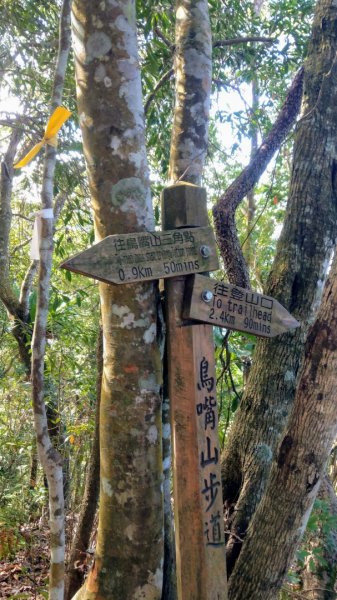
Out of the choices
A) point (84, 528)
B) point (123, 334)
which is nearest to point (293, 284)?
point (123, 334)

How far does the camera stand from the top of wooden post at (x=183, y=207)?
1.87m

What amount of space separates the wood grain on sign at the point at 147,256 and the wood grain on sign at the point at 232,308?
0.07 m

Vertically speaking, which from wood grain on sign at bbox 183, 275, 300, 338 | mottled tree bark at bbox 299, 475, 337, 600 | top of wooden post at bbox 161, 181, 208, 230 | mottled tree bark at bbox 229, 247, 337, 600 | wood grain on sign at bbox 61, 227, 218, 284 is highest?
top of wooden post at bbox 161, 181, 208, 230

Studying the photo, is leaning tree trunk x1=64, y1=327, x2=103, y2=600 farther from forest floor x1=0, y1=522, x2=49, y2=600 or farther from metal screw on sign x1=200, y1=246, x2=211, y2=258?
metal screw on sign x1=200, y1=246, x2=211, y2=258

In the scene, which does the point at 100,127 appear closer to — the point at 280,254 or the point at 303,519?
the point at 280,254

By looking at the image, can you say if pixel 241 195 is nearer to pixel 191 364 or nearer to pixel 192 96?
pixel 192 96

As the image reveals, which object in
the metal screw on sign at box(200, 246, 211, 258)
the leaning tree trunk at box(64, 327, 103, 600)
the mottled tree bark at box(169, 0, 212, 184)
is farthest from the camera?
the leaning tree trunk at box(64, 327, 103, 600)

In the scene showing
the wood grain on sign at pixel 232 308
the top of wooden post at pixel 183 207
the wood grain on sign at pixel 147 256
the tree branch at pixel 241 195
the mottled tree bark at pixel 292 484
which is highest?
the tree branch at pixel 241 195

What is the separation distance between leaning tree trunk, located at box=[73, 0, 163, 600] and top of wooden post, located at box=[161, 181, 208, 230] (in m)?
0.07

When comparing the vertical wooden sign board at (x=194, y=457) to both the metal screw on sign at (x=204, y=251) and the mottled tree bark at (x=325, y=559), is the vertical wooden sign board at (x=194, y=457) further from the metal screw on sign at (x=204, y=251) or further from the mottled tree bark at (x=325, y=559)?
the mottled tree bark at (x=325, y=559)

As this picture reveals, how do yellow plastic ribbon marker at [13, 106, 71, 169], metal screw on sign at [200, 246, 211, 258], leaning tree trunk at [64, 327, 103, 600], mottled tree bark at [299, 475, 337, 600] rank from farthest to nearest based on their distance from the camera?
mottled tree bark at [299, 475, 337, 600] < leaning tree trunk at [64, 327, 103, 600] < yellow plastic ribbon marker at [13, 106, 71, 169] < metal screw on sign at [200, 246, 211, 258]

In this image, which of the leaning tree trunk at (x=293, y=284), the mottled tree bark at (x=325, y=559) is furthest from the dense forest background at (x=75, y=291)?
the leaning tree trunk at (x=293, y=284)

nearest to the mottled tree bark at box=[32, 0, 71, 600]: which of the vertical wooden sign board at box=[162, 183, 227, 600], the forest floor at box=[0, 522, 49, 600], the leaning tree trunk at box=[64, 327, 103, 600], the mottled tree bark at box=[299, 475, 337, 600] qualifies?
the leaning tree trunk at box=[64, 327, 103, 600]

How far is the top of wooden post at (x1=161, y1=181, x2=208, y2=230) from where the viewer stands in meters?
1.87
